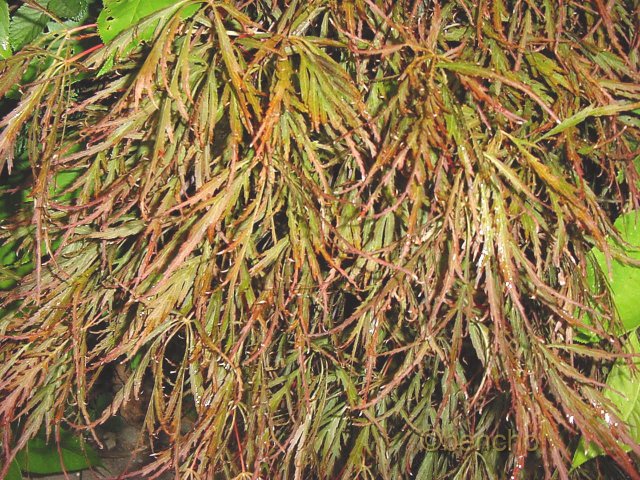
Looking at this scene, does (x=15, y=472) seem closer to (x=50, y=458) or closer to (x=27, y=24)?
(x=50, y=458)

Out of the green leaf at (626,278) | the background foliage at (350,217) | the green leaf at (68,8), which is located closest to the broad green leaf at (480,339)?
the background foliage at (350,217)

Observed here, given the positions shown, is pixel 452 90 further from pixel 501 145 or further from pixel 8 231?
pixel 8 231

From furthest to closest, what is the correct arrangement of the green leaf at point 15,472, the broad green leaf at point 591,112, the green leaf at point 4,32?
1. the green leaf at point 15,472
2. the green leaf at point 4,32
3. the broad green leaf at point 591,112

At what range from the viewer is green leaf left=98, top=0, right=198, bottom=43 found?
0.51 meters

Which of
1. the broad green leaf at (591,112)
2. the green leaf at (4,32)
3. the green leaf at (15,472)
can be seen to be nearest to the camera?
the broad green leaf at (591,112)

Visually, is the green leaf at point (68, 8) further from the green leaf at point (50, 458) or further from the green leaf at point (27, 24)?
the green leaf at point (50, 458)

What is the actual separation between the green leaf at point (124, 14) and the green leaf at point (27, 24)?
0.63 feet

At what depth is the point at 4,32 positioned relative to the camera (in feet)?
2.08

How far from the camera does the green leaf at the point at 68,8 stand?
0.63 metres

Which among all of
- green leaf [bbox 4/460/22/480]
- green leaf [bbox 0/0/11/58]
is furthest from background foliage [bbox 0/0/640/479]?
green leaf [bbox 4/460/22/480]

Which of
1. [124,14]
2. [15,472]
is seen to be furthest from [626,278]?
[15,472]

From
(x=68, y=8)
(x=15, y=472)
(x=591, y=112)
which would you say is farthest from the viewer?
(x=15, y=472)

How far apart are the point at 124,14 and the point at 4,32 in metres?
0.21

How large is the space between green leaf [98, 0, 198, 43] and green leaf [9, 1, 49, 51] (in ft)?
0.63
